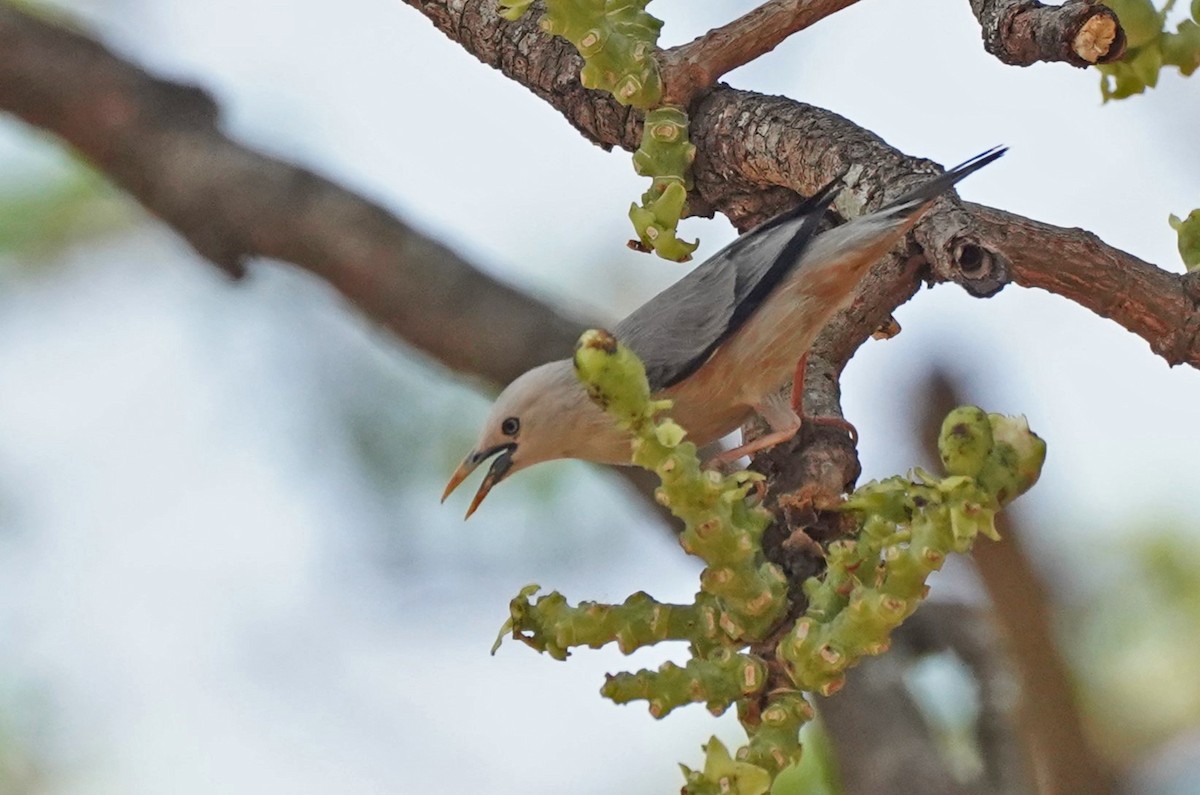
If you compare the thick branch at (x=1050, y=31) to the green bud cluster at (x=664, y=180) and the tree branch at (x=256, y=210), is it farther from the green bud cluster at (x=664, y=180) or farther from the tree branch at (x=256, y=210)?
the tree branch at (x=256, y=210)

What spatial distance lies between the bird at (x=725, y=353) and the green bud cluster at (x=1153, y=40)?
324 millimetres

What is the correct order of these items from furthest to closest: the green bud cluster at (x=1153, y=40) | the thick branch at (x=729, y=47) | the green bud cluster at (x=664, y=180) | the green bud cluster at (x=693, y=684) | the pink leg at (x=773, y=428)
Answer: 1. the thick branch at (x=729, y=47)
2. the green bud cluster at (x=664, y=180)
3. the pink leg at (x=773, y=428)
4. the green bud cluster at (x=1153, y=40)
5. the green bud cluster at (x=693, y=684)

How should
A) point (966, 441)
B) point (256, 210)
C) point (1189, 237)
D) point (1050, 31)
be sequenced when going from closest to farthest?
point (966, 441) → point (1050, 31) → point (1189, 237) → point (256, 210)

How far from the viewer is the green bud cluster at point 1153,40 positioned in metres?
1.36

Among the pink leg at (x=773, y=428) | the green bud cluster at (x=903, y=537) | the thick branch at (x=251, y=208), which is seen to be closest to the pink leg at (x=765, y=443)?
the pink leg at (x=773, y=428)

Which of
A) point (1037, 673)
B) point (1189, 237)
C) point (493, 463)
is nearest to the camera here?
point (1189, 237)

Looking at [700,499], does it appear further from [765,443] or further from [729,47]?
[729,47]

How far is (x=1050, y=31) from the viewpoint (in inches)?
59.8

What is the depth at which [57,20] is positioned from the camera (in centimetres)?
271

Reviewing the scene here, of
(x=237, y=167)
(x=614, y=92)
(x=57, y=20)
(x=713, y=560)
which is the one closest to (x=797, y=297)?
(x=614, y=92)

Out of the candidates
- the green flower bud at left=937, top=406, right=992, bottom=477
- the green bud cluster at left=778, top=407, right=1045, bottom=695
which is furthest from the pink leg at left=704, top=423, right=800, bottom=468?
the green flower bud at left=937, top=406, right=992, bottom=477

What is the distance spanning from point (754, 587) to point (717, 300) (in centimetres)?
87

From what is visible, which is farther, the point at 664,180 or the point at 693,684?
the point at 664,180

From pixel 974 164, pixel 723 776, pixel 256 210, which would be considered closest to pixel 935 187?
pixel 974 164
